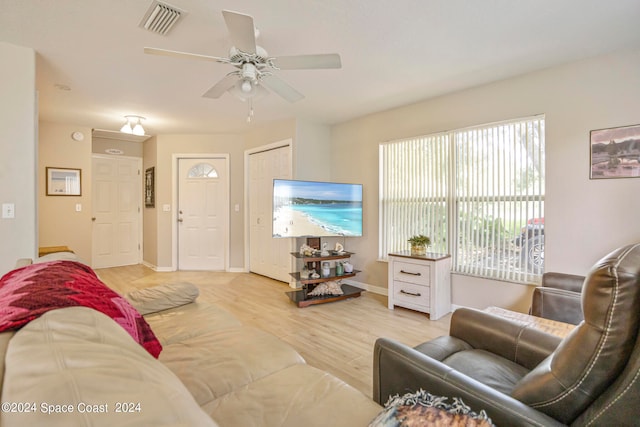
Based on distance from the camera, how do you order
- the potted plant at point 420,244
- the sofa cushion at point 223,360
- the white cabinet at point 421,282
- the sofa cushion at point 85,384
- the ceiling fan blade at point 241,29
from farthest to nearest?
the potted plant at point 420,244 → the white cabinet at point 421,282 → the ceiling fan blade at point 241,29 → the sofa cushion at point 223,360 → the sofa cushion at point 85,384

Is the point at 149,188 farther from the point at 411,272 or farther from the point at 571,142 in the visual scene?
the point at 571,142

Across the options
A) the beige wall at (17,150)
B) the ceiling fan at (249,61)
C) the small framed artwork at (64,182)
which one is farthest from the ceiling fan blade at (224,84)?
the small framed artwork at (64,182)

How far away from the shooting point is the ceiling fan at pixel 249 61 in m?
1.73

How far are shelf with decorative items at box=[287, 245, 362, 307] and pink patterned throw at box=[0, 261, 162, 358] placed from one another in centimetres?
244

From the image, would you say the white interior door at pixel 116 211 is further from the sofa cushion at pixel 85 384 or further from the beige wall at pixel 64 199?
the sofa cushion at pixel 85 384

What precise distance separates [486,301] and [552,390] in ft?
8.64

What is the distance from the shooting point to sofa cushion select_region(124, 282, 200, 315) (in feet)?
6.77

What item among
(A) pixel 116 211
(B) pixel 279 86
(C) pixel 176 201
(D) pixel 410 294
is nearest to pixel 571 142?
(D) pixel 410 294

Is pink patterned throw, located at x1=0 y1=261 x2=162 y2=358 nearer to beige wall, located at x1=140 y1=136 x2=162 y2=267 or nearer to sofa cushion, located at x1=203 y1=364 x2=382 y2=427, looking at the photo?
sofa cushion, located at x1=203 y1=364 x2=382 y2=427

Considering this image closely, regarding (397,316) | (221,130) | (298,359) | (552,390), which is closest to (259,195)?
(221,130)

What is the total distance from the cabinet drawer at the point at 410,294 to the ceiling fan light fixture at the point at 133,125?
411 centimetres

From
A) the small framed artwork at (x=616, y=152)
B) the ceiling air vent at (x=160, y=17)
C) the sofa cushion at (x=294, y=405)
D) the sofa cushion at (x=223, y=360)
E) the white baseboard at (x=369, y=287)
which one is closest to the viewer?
the sofa cushion at (x=294, y=405)

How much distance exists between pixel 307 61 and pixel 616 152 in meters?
2.65

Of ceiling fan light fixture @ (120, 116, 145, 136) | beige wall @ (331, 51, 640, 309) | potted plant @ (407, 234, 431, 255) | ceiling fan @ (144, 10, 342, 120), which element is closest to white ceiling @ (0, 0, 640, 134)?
beige wall @ (331, 51, 640, 309)
